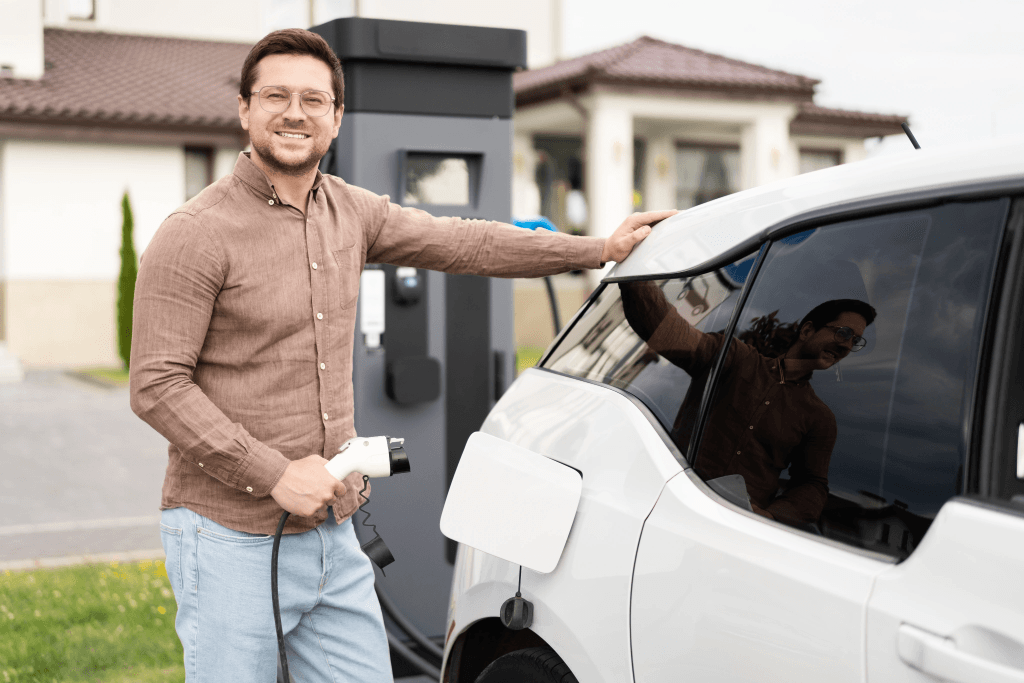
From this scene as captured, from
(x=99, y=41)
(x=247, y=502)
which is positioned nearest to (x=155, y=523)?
(x=247, y=502)

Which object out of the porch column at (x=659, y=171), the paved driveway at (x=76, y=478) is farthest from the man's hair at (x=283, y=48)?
the porch column at (x=659, y=171)

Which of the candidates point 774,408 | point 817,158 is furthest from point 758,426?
point 817,158

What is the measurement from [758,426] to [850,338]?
217mm

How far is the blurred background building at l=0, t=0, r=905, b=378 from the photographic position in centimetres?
1579

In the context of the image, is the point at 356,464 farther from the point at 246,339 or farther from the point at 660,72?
the point at 660,72

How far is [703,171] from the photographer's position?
1984 cm

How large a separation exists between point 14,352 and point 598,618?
15938 millimetres

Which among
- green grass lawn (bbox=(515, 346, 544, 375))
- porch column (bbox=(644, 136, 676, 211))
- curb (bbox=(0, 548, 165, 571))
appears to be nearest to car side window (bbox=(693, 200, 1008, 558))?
curb (bbox=(0, 548, 165, 571))

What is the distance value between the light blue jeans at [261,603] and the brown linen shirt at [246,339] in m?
0.06

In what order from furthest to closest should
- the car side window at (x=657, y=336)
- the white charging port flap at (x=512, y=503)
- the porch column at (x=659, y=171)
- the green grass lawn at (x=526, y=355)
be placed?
the porch column at (x=659, y=171), the green grass lawn at (x=526, y=355), the white charging port flap at (x=512, y=503), the car side window at (x=657, y=336)

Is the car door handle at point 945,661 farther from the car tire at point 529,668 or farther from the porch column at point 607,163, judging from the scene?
the porch column at point 607,163

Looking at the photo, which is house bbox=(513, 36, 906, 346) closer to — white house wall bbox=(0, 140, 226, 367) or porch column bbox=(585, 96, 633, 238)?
porch column bbox=(585, 96, 633, 238)

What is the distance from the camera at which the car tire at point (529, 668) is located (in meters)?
1.98

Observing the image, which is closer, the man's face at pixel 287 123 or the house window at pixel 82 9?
the man's face at pixel 287 123
